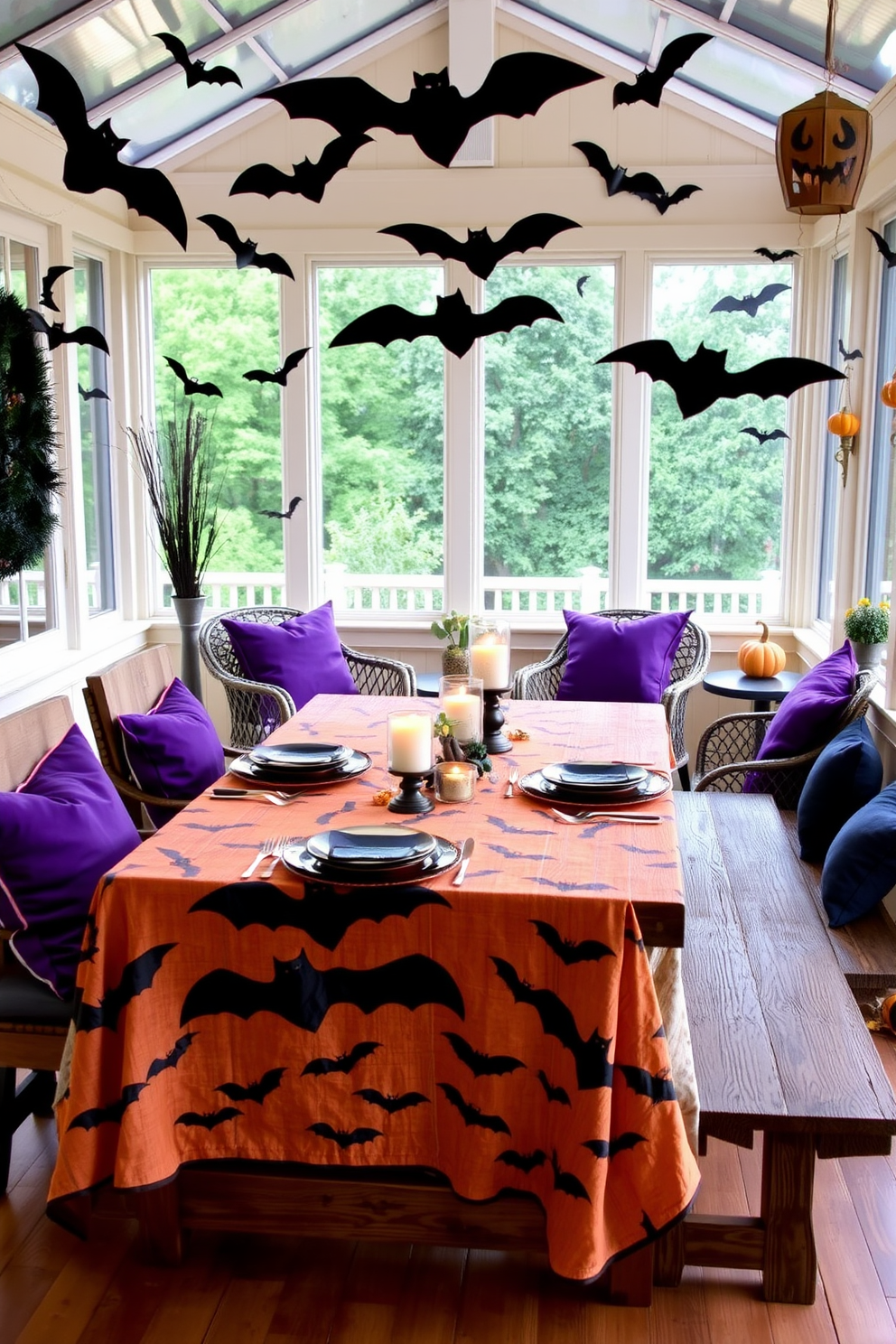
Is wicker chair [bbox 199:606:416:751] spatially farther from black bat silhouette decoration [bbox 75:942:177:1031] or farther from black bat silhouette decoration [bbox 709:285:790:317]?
black bat silhouette decoration [bbox 75:942:177:1031]

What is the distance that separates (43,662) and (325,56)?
268cm

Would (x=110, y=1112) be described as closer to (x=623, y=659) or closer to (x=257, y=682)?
(x=257, y=682)

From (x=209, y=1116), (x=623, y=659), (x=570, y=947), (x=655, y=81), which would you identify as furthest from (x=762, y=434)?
(x=209, y=1116)

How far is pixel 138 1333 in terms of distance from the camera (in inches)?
79.3

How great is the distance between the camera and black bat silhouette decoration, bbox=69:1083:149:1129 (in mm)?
1994

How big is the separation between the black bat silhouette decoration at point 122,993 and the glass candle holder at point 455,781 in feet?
2.30

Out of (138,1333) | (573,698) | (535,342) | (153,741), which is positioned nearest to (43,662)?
(153,741)

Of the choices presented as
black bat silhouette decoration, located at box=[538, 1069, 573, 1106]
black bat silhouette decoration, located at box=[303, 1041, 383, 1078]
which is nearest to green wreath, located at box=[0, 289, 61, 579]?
black bat silhouette decoration, located at box=[303, 1041, 383, 1078]

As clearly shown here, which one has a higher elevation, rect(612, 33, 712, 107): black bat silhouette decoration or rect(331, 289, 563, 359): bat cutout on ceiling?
rect(612, 33, 712, 107): black bat silhouette decoration

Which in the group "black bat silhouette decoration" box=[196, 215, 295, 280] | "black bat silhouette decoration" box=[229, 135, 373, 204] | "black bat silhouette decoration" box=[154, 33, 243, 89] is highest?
"black bat silhouette decoration" box=[154, 33, 243, 89]

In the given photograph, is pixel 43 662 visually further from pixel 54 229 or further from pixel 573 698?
pixel 573 698

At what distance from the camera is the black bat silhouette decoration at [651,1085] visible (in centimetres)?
194

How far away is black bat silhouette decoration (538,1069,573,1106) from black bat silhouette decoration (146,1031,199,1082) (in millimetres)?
571

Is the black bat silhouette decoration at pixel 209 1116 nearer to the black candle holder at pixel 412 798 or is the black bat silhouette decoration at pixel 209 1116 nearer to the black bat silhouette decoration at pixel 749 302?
the black candle holder at pixel 412 798
